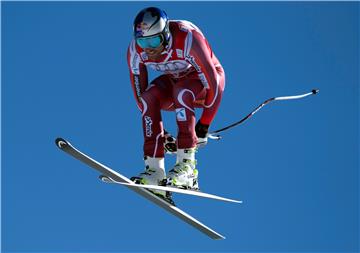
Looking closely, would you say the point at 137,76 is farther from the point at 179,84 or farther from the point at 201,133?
the point at 201,133

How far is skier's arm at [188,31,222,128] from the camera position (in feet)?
39.2

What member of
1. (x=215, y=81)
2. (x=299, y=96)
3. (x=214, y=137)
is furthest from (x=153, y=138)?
(x=299, y=96)

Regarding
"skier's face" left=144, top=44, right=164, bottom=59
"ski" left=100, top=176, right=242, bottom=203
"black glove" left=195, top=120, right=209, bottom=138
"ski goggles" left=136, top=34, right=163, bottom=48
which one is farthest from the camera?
"black glove" left=195, top=120, right=209, bottom=138

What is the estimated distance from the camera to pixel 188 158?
12164mm

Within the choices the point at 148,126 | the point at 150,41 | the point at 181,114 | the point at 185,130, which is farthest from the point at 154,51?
the point at 185,130

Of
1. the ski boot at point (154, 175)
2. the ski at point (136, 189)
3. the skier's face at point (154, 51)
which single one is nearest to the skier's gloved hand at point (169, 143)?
the ski boot at point (154, 175)

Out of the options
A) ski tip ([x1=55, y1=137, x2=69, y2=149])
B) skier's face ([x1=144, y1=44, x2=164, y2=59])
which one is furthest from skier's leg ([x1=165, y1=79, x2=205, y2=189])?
ski tip ([x1=55, y1=137, x2=69, y2=149])

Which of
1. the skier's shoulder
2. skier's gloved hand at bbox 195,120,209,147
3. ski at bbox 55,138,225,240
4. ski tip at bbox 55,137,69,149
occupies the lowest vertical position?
ski tip at bbox 55,137,69,149

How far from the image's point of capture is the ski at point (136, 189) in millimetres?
10766

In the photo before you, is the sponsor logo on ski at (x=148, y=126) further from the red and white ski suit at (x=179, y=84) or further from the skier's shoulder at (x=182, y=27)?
the skier's shoulder at (x=182, y=27)

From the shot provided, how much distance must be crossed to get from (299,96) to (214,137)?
6.05 feet

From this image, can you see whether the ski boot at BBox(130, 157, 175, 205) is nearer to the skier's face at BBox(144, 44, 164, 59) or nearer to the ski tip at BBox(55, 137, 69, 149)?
the ski tip at BBox(55, 137, 69, 149)

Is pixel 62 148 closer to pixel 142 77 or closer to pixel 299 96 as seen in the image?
pixel 142 77

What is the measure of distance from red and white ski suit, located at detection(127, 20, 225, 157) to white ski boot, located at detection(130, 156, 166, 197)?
0.10m
